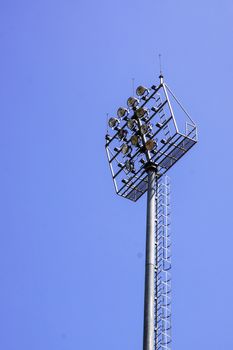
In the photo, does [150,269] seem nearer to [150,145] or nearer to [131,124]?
[150,145]

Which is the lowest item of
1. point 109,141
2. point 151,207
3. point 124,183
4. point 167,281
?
point 167,281

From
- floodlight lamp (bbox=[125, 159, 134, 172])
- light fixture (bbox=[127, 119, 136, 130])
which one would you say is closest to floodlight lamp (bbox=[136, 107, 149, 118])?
light fixture (bbox=[127, 119, 136, 130])

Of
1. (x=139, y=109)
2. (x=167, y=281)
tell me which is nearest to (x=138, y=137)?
(x=139, y=109)

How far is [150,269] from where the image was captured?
79.6 feet

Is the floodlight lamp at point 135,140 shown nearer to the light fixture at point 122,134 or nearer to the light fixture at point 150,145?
the light fixture at point 122,134

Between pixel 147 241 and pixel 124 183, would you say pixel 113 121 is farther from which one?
pixel 147 241

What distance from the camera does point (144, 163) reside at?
27906 millimetres

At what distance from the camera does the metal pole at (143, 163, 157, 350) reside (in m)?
22.8

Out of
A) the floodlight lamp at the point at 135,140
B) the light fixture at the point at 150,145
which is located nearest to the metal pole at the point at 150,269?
the light fixture at the point at 150,145

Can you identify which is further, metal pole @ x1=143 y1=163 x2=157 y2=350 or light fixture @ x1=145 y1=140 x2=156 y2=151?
A: light fixture @ x1=145 y1=140 x2=156 y2=151

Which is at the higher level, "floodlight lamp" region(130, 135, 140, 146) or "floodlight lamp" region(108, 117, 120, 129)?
"floodlight lamp" region(108, 117, 120, 129)

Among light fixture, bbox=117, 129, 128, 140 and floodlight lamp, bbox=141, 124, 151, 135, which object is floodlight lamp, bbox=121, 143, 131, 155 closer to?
light fixture, bbox=117, 129, 128, 140

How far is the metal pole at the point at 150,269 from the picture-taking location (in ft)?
74.7

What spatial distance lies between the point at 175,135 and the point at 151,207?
3012 millimetres
